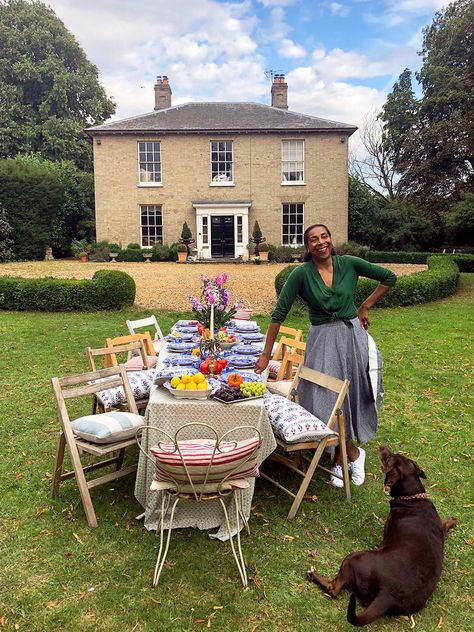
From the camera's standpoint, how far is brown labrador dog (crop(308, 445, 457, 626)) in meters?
2.57

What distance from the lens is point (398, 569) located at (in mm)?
2615

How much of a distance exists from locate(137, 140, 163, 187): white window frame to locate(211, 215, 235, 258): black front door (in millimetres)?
3526

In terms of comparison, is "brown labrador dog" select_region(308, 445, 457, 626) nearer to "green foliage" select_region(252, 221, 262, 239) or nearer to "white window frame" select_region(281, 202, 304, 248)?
"green foliage" select_region(252, 221, 262, 239)

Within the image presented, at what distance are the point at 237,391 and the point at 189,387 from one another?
0.33m

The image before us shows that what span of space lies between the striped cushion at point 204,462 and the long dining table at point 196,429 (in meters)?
0.41

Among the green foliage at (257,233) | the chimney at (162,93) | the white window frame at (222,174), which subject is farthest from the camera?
the chimney at (162,93)

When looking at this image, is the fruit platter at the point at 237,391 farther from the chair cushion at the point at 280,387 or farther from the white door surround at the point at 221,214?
the white door surround at the point at 221,214

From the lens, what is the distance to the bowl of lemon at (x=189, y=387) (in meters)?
3.40

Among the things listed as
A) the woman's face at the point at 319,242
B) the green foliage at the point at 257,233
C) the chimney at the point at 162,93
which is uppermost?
the chimney at the point at 162,93

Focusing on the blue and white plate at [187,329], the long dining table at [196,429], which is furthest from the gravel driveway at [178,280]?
the long dining table at [196,429]

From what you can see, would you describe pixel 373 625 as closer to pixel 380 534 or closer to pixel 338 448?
pixel 380 534

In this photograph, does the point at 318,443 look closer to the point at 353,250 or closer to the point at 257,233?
the point at 353,250

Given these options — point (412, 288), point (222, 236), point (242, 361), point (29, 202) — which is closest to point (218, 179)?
point (222, 236)

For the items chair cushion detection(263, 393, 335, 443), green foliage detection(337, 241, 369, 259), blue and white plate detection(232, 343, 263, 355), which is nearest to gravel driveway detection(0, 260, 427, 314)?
green foliage detection(337, 241, 369, 259)
